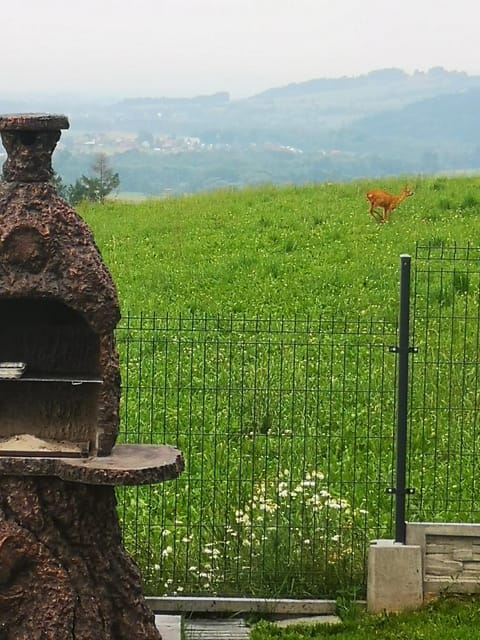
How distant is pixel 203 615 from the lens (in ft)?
26.6

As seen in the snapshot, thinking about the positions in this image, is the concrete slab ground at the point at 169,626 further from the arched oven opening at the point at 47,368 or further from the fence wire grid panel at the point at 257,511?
the arched oven opening at the point at 47,368

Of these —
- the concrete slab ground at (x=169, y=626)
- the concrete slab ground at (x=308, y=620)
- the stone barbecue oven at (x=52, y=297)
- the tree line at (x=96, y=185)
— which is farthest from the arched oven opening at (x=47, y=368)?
the tree line at (x=96, y=185)

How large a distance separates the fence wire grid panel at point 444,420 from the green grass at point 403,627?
2.86 ft

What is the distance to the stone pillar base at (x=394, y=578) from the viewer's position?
26.4 feet

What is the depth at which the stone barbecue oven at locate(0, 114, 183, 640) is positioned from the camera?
6.15m

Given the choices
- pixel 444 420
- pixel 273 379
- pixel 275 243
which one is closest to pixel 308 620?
pixel 444 420

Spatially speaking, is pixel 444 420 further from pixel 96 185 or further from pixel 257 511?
pixel 96 185

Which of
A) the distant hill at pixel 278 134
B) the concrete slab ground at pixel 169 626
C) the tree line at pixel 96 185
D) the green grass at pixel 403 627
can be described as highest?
the distant hill at pixel 278 134

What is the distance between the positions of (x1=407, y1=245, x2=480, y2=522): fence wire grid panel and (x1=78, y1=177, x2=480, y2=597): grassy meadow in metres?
0.04

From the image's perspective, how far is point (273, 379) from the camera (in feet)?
38.2

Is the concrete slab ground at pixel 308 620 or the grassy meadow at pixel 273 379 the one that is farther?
the grassy meadow at pixel 273 379

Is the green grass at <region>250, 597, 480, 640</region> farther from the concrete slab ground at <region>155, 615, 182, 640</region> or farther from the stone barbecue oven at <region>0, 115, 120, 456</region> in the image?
the stone barbecue oven at <region>0, 115, 120, 456</region>

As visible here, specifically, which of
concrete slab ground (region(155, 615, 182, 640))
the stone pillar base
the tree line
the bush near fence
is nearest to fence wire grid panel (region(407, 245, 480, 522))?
the bush near fence

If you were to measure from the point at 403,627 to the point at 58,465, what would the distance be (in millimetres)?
2788
